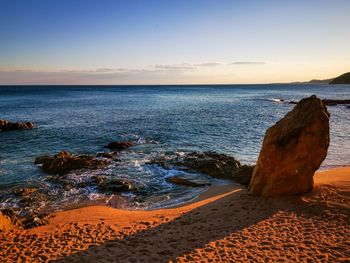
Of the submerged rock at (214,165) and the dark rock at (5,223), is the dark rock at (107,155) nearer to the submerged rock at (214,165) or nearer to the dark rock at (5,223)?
the submerged rock at (214,165)

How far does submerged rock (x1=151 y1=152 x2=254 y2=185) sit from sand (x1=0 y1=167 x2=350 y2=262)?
3.38m

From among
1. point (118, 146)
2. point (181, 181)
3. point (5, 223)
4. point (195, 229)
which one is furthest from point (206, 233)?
point (118, 146)

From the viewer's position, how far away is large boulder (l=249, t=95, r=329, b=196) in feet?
41.2

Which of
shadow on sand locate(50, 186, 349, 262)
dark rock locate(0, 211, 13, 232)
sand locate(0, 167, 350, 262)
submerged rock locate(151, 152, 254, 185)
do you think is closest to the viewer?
sand locate(0, 167, 350, 262)

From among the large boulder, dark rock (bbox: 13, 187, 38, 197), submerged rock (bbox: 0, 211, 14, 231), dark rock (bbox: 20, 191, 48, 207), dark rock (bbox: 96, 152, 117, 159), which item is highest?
the large boulder

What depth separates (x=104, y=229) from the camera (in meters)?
10.9

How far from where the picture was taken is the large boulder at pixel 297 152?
1257 cm

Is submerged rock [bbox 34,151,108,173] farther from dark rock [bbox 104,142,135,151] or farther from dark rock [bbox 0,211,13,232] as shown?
dark rock [bbox 0,211,13,232]

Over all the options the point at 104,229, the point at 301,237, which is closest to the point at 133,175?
the point at 104,229

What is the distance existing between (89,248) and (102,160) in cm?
1158

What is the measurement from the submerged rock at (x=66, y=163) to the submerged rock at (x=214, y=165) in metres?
4.02

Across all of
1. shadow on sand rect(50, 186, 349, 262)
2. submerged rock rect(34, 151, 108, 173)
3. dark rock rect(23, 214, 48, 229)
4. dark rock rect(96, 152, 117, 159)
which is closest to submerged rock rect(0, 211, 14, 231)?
dark rock rect(23, 214, 48, 229)

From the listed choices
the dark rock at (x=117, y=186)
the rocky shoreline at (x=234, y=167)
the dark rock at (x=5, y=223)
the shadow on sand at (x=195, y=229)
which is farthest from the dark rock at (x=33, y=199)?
the shadow on sand at (x=195, y=229)

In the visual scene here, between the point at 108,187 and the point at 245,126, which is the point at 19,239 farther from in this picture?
the point at 245,126
